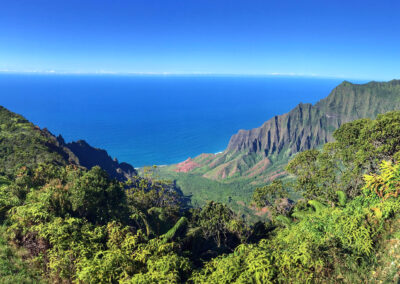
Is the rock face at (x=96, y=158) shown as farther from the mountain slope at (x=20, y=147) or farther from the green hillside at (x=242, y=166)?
the mountain slope at (x=20, y=147)

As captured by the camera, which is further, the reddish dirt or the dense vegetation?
the reddish dirt

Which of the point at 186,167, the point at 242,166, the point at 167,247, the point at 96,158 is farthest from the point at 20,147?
the point at 242,166

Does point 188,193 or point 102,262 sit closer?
point 102,262

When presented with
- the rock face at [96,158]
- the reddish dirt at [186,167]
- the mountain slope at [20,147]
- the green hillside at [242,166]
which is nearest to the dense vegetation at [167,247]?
the mountain slope at [20,147]

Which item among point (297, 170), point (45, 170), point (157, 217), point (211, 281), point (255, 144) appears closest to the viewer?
point (211, 281)

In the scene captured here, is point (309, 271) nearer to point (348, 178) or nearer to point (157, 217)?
point (157, 217)

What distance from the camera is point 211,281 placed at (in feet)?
21.8

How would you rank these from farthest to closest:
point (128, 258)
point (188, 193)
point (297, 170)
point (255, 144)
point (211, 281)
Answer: point (255, 144), point (188, 193), point (297, 170), point (128, 258), point (211, 281)

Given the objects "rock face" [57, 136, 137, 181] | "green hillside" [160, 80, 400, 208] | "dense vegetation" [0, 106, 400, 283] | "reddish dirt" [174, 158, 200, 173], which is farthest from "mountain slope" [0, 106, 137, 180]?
"reddish dirt" [174, 158, 200, 173]

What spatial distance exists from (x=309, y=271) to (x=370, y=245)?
2444mm

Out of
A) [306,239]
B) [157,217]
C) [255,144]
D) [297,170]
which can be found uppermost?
[306,239]

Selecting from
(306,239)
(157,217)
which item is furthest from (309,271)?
(157,217)

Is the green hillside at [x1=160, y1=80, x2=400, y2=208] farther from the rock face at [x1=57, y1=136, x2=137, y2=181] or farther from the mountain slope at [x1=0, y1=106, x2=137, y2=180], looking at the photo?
the mountain slope at [x1=0, y1=106, x2=137, y2=180]

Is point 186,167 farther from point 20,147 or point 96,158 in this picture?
point 20,147
